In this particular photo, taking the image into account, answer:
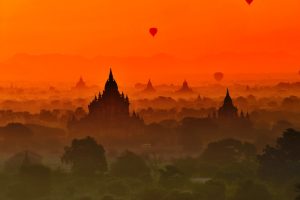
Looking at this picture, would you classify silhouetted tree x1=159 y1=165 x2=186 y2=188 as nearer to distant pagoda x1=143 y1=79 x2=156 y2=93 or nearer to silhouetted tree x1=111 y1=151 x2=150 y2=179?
silhouetted tree x1=111 y1=151 x2=150 y2=179

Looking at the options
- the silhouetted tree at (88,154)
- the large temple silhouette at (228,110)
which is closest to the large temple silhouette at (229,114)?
the large temple silhouette at (228,110)

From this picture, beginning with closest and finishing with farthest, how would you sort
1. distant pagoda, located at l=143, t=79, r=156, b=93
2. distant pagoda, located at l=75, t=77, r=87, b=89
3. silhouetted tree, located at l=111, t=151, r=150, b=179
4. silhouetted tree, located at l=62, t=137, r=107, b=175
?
distant pagoda, located at l=143, t=79, r=156, b=93 < distant pagoda, located at l=75, t=77, r=87, b=89 < silhouetted tree, located at l=111, t=151, r=150, b=179 < silhouetted tree, located at l=62, t=137, r=107, b=175

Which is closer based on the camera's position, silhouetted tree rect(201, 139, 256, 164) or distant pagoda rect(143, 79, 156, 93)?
distant pagoda rect(143, 79, 156, 93)

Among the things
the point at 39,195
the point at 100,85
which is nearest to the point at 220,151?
the point at 100,85

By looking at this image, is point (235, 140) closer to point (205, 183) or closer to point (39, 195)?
point (205, 183)

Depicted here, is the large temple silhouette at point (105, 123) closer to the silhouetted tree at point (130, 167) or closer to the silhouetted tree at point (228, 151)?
the silhouetted tree at point (130, 167)

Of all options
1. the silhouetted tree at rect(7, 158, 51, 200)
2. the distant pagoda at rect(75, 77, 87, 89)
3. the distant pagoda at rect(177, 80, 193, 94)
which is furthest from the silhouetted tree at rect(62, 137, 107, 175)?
the distant pagoda at rect(177, 80, 193, 94)
